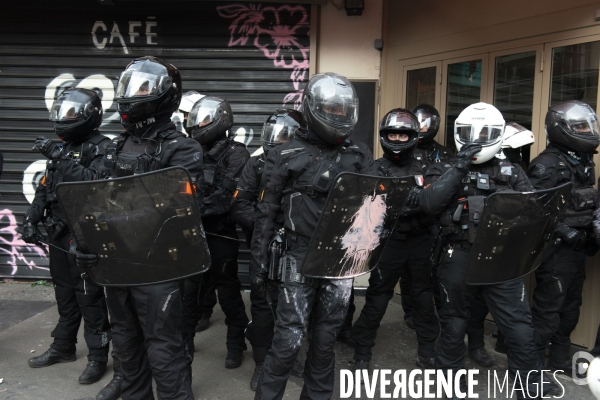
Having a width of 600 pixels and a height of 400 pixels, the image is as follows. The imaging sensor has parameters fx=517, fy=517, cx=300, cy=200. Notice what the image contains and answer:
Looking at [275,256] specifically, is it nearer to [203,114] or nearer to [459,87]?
[203,114]

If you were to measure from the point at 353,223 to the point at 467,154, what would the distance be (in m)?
0.94

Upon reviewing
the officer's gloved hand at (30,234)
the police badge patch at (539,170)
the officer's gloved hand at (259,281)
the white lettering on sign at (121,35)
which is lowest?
the officer's gloved hand at (259,281)

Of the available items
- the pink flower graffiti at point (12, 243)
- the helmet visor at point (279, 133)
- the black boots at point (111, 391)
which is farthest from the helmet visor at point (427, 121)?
the pink flower graffiti at point (12, 243)

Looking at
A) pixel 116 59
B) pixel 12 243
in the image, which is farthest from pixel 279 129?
pixel 12 243

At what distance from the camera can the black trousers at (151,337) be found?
296cm

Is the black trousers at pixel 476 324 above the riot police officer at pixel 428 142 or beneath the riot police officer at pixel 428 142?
beneath

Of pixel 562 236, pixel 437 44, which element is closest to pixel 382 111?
pixel 437 44

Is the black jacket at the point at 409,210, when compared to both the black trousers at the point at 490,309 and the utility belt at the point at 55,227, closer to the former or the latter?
the black trousers at the point at 490,309

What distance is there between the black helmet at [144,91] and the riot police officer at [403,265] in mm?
1804

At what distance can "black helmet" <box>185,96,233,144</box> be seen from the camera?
448cm

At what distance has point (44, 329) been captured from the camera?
16.0 ft

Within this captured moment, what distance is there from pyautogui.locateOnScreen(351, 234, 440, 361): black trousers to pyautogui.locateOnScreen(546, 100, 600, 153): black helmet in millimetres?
1288

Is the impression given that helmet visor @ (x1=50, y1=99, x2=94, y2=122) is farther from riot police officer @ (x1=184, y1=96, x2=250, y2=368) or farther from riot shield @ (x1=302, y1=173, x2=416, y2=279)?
riot shield @ (x1=302, y1=173, x2=416, y2=279)

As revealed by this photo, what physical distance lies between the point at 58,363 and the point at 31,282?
260 cm
